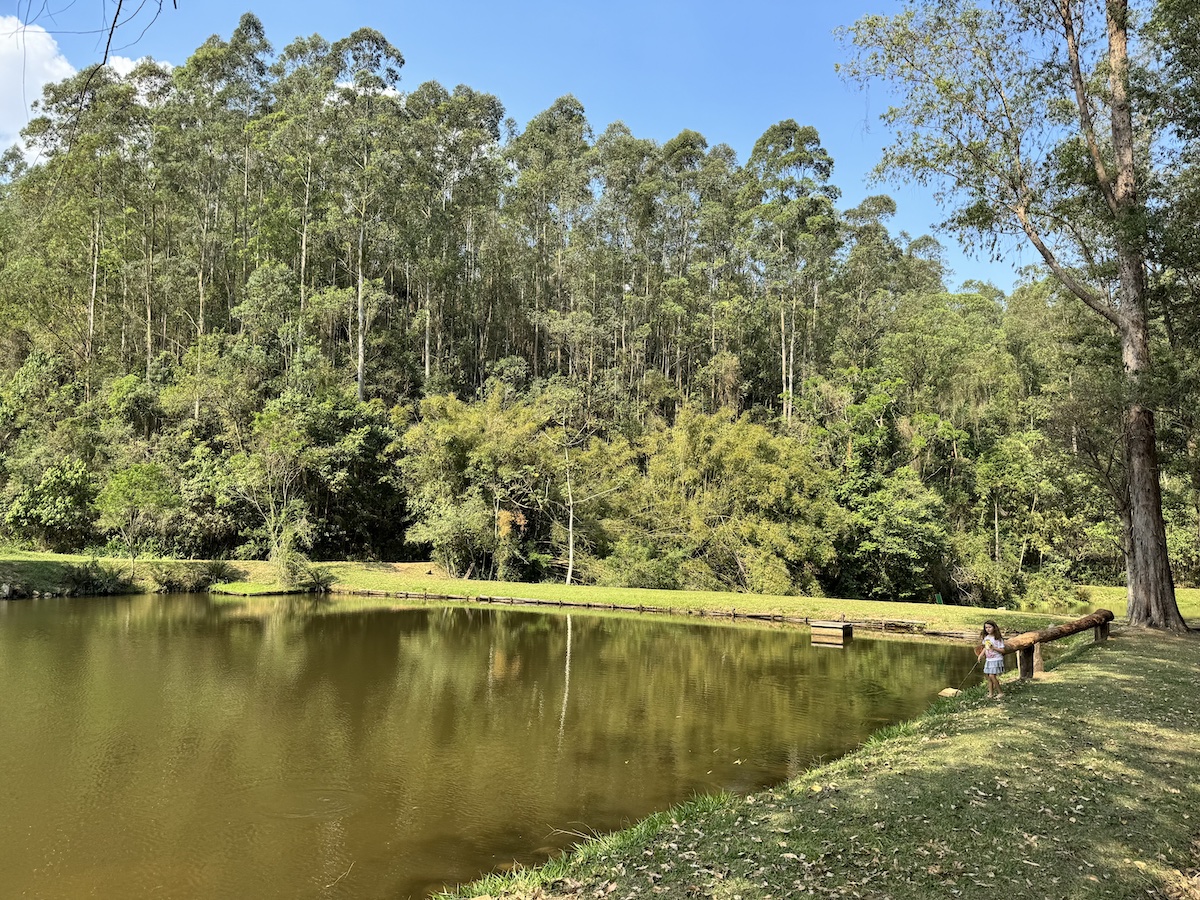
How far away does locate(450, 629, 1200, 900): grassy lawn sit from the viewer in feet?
14.2

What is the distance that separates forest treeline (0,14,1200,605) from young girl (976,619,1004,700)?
420 inches

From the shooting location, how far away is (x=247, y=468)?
3042cm

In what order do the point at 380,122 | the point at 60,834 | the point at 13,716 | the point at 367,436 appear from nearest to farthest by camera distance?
the point at 60,834 → the point at 13,716 → the point at 367,436 → the point at 380,122

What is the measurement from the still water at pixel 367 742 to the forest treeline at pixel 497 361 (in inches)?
472

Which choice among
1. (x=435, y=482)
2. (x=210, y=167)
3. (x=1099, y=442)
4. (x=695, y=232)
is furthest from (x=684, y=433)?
(x=210, y=167)

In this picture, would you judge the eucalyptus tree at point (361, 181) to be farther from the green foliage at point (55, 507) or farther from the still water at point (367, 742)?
the still water at point (367, 742)

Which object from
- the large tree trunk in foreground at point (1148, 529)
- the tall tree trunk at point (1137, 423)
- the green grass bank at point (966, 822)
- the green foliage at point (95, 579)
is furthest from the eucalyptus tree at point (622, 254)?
the green grass bank at point (966, 822)

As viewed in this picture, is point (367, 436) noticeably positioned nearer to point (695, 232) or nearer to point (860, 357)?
point (695, 232)

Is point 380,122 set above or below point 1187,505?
above

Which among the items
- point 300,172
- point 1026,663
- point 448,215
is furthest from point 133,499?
point 1026,663

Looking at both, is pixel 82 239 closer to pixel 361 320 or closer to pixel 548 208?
pixel 361 320

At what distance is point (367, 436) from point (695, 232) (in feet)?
87.9

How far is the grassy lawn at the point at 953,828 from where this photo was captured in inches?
170

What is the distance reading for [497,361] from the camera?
43.9 metres
